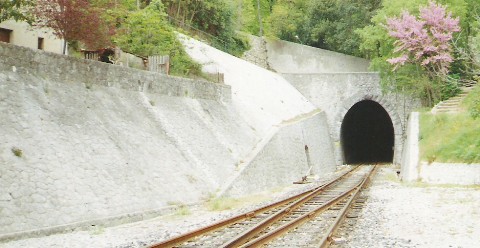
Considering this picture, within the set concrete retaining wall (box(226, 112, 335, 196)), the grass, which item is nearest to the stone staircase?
the grass

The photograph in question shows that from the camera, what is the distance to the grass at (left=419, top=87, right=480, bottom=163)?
55.9ft

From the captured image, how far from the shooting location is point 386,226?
9.65 metres

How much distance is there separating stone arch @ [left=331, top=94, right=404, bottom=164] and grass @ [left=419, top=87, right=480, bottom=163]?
11.8 m

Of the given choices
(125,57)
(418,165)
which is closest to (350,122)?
(418,165)

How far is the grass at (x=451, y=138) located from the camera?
55.9 ft

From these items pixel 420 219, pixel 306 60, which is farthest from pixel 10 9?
pixel 306 60

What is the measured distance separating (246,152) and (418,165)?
6680mm

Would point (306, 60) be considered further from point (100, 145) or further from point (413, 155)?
point (100, 145)

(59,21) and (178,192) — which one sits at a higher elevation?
(59,21)

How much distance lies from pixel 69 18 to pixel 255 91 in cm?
1517

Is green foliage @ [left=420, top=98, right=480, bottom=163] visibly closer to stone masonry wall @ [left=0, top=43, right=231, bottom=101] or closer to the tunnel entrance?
stone masonry wall @ [left=0, top=43, right=231, bottom=101]

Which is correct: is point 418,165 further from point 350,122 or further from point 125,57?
point 350,122

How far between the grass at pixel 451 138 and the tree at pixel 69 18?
12881 mm

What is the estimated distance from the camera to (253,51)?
131ft
